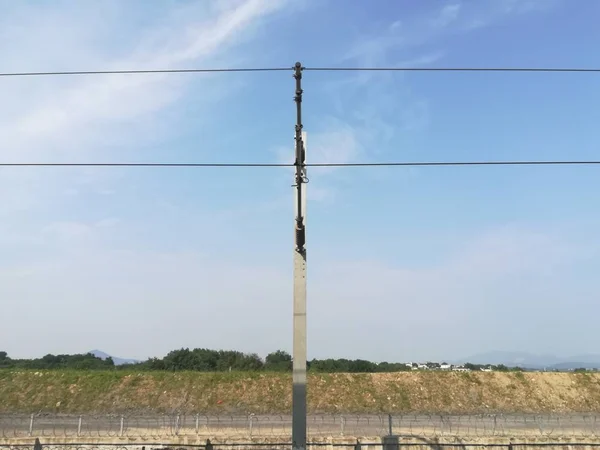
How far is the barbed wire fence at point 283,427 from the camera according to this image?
22.6 metres

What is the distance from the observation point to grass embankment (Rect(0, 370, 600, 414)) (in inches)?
1380

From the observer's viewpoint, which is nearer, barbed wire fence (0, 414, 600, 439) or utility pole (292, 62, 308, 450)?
utility pole (292, 62, 308, 450)

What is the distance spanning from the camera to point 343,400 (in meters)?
35.8

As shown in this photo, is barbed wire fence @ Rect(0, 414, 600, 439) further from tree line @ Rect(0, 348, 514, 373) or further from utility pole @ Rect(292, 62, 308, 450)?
tree line @ Rect(0, 348, 514, 373)

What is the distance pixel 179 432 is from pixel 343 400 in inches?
623

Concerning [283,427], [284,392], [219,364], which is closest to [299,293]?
[283,427]

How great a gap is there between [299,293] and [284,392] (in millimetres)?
29596

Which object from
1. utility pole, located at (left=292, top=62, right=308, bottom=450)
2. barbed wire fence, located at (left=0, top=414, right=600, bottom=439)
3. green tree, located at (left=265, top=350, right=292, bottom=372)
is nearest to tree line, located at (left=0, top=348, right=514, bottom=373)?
green tree, located at (left=265, top=350, right=292, bottom=372)

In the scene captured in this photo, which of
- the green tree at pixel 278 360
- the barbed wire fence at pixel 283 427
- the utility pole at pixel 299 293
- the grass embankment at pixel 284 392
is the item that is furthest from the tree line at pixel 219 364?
the utility pole at pixel 299 293

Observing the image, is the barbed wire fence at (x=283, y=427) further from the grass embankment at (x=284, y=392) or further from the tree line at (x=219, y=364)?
the tree line at (x=219, y=364)

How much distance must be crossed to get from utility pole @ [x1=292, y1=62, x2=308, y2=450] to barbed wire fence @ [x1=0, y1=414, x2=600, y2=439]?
43.6ft

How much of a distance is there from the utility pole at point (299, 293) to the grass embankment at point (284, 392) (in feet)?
87.5

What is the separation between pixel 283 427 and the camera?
81.0ft

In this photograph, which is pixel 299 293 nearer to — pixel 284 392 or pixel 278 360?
pixel 284 392
